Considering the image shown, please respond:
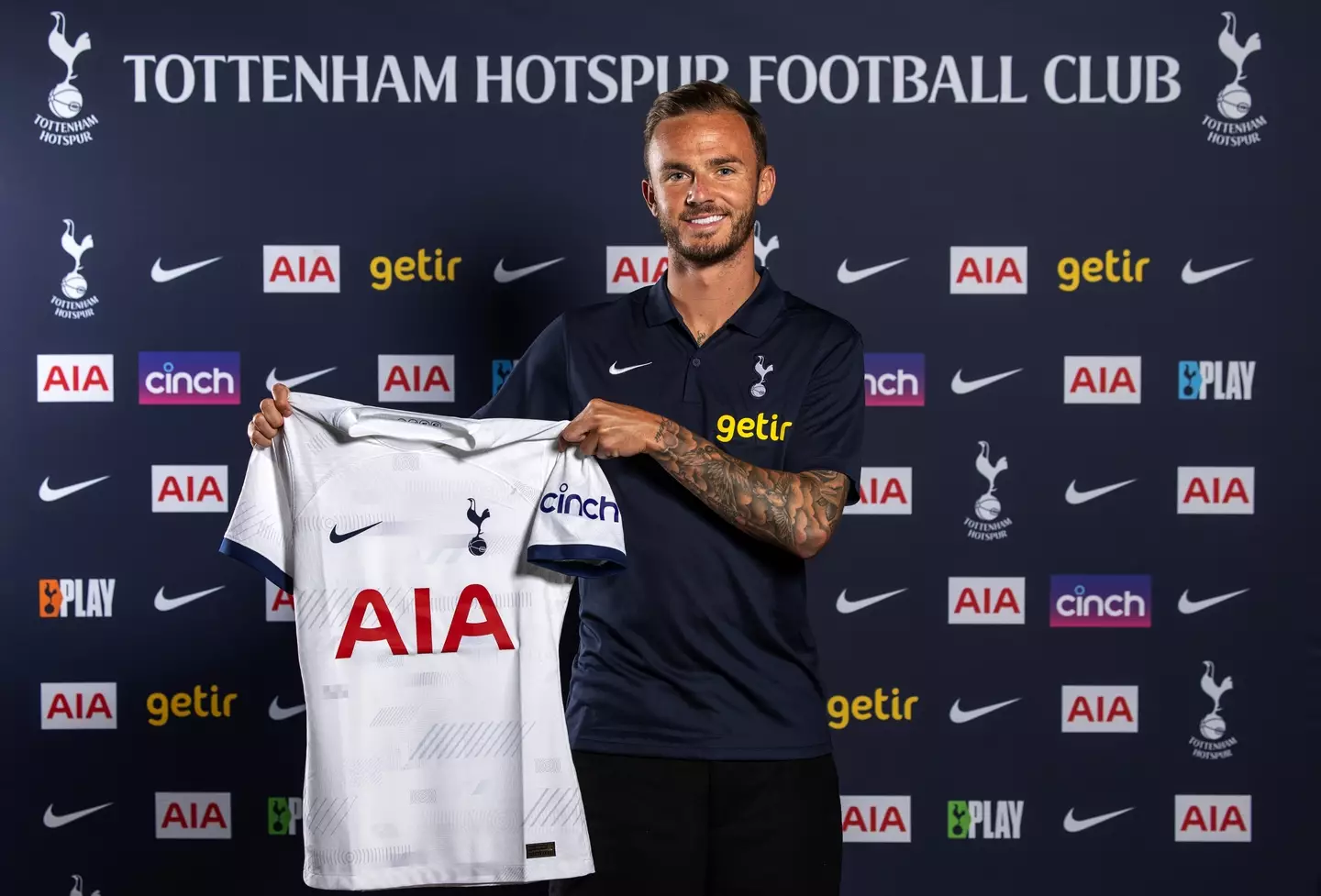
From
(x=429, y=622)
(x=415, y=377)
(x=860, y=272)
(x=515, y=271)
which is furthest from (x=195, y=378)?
(x=860, y=272)

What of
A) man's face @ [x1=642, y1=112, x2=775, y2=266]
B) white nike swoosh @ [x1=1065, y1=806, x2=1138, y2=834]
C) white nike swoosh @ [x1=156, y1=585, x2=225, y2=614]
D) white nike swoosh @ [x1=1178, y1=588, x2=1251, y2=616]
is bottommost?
white nike swoosh @ [x1=1065, y1=806, x2=1138, y2=834]

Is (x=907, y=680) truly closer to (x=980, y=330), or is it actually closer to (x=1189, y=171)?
(x=980, y=330)

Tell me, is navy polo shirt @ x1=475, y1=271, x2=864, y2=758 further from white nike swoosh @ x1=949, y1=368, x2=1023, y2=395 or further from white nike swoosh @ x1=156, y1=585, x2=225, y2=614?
white nike swoosh @ x1=156, y1=585, x2=225, y2=614

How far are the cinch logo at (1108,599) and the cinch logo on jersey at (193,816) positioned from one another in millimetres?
2183

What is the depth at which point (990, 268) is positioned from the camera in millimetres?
2682

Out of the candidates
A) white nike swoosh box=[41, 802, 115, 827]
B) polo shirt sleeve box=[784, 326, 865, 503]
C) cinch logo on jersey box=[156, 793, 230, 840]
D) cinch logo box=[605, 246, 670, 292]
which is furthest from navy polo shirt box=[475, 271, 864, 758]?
white nike swoosh box=[41, 802, 115, 827]

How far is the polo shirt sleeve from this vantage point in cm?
178

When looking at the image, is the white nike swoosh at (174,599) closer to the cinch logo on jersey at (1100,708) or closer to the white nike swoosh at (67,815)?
the white nike swoosh at (67,815)

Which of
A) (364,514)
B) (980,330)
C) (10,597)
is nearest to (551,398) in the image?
(364,514)

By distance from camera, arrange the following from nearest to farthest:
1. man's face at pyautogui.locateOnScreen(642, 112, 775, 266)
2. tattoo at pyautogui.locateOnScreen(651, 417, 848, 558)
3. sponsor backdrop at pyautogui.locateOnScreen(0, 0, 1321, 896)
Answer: tattoo at pyautogui.locateOnScreen(651, 417, 848, 558)
man's face at pyautogui.locateOnScreen(642, 112, 775, 266)
sponsor backdrop at pyautogui.locateOnScreen(0, 0, 1321, 896)

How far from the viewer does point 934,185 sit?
2688mm

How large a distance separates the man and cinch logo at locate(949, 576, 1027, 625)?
1.02 m

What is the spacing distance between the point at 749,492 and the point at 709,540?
5.6 inches

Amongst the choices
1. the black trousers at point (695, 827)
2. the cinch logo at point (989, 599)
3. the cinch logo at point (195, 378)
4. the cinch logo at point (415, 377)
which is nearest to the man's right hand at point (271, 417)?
the black trousers at point (695, 827)
